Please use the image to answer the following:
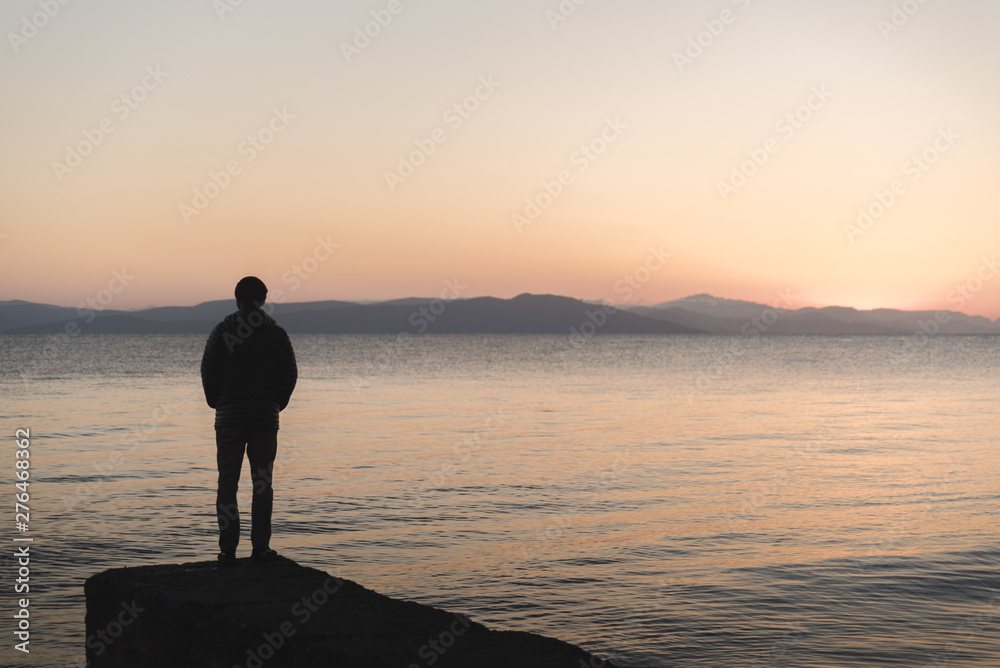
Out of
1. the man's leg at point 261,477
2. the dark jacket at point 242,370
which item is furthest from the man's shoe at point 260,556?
the dark jacket at point 242,370

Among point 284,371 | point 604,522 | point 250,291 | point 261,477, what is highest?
point 250,291

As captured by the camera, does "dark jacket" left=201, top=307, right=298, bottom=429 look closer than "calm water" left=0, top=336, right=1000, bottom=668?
Yes

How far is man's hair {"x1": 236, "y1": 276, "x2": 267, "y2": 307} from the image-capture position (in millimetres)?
7184

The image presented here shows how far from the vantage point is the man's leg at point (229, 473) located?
7.15 m

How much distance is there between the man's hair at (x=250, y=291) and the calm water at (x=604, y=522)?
4.32m

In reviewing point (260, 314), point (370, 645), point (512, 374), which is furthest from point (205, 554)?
point (512, 374)

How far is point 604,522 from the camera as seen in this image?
1420 centimetres

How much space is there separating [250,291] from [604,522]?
875 centimetres

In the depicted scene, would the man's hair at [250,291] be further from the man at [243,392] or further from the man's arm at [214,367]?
the man's arm at [214,367]

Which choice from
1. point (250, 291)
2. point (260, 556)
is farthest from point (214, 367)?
point (260, 556)

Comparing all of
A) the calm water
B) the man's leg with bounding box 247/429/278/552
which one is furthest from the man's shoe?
the calm water

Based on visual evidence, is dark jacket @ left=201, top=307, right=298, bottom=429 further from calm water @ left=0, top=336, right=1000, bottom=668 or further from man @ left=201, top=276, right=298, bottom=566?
calm water @ left=0, top=336, right=1000, bottom=668

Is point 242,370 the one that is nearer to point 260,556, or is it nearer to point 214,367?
point 214,367

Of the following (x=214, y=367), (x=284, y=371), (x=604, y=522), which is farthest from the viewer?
(x=604, y=522)
